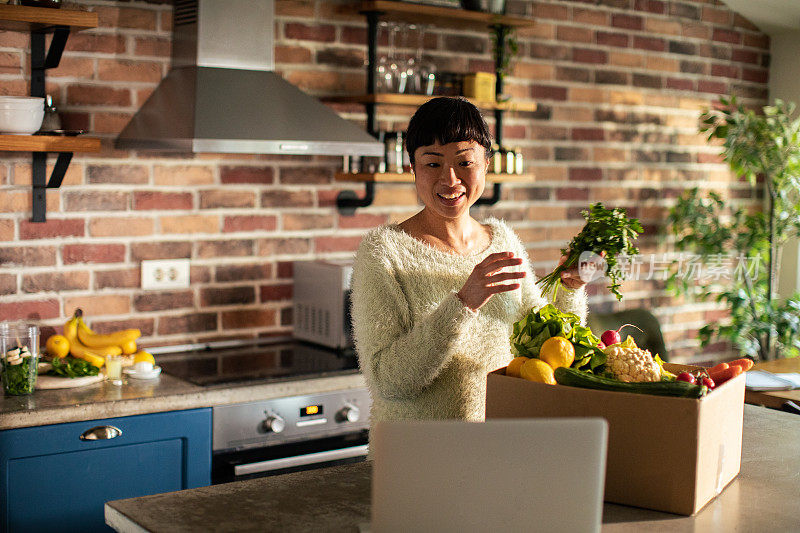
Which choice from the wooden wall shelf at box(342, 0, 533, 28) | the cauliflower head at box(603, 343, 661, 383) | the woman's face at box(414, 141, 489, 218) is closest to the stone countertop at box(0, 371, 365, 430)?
the woman's face at box(414, 141, 489, 218)

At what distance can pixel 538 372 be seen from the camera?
60.3 inches

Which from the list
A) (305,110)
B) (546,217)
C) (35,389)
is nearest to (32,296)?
(35,389)

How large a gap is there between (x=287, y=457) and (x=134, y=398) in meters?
0.52

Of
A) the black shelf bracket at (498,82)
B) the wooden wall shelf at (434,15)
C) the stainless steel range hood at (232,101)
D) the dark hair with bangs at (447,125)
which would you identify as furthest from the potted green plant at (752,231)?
the dark hair with bangs at (447,125)

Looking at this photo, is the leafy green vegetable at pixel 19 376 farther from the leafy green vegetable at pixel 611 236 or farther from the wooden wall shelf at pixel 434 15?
the wooden wall shelf at pixel 434 15

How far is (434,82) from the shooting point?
357 centimetres

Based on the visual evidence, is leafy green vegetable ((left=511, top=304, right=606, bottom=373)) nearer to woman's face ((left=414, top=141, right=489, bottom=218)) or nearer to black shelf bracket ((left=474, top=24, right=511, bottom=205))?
woman's face ((left=414, top=141, right=489, bottom=218))

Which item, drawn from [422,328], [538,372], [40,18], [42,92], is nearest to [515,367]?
[538,372]

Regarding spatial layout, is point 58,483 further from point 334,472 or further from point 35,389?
point 334,472

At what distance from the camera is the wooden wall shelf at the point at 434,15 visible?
3357mm

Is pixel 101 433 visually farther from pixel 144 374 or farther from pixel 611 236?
pixel 611 236

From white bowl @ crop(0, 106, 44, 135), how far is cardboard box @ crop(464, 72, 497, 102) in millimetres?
1635

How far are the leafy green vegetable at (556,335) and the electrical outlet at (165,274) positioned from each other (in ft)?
5.95

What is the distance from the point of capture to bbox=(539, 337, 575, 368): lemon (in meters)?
1.55
